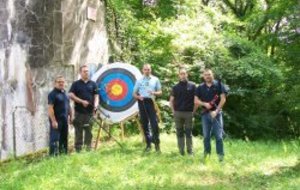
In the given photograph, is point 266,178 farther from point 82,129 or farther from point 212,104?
point 82,129

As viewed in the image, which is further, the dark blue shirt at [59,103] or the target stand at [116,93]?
the target stand at [116,93]

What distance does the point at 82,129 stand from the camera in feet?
36.4

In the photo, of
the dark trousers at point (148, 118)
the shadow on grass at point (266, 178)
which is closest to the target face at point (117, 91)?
the dark trousers at point (148, 118)

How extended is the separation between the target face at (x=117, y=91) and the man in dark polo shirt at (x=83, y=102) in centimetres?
106

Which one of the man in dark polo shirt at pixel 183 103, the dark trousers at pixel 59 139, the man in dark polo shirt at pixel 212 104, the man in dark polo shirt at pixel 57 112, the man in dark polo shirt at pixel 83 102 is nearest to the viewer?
the man in dark polo shirt at pixel 212 104

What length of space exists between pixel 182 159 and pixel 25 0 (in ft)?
16.6

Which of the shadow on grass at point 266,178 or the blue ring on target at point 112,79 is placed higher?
the blue ring on target at point 112,79

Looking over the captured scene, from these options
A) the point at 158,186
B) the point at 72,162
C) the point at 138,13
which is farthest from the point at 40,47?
the point at 138,13

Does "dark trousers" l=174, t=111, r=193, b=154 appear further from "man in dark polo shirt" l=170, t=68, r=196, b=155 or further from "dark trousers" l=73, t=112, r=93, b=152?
"dark trousers" l=73, t=112, r=93, b=152

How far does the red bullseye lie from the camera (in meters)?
12.3

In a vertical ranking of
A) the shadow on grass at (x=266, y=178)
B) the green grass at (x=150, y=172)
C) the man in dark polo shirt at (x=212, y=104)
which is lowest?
the shadow on grass at (x=266, y=178)

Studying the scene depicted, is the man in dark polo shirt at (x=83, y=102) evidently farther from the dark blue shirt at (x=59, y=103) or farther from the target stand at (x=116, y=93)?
the target stand at (x=116, y=93)

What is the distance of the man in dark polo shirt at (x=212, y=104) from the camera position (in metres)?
10.0

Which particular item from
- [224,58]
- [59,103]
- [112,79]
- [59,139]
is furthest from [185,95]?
[224,58]
